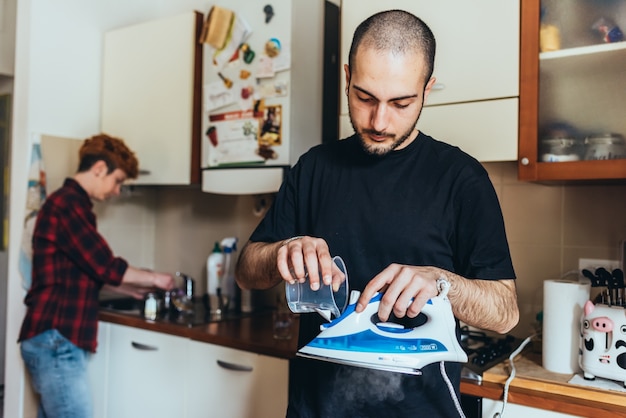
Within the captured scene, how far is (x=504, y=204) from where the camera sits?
1869 millimetres

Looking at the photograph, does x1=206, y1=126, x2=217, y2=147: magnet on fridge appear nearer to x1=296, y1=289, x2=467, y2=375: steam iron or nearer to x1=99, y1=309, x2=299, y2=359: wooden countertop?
x1=99, y1=309, x2=299, y2=359: wooden countertop

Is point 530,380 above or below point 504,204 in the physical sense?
below

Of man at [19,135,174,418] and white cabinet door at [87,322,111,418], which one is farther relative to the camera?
white cabinet door at [87,322,111,418]

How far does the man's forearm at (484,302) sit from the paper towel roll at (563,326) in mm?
440

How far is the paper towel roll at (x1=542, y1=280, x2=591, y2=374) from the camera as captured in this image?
1467mm

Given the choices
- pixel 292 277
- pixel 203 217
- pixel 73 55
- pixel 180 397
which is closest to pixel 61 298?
pixel 180 397

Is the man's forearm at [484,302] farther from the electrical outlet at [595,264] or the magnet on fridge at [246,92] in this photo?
the magnet on fridge at [246,92]

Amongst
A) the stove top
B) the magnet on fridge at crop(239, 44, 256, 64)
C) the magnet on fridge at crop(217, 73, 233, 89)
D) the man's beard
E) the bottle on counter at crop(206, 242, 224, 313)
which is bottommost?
the stove top

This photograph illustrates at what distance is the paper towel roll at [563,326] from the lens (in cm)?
147

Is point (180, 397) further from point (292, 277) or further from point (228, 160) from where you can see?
point (292, 277)

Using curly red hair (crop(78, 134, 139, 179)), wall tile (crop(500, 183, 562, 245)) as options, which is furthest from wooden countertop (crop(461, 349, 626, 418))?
curly red hair (crop(78, 134, 139, 179))

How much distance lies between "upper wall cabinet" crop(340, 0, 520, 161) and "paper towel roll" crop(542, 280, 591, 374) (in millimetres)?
375

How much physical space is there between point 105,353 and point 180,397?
1.46 ft

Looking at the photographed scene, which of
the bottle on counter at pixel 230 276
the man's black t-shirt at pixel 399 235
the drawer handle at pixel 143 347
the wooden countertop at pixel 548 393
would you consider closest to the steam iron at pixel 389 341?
the man's black t-shirt at pixel 399 235
